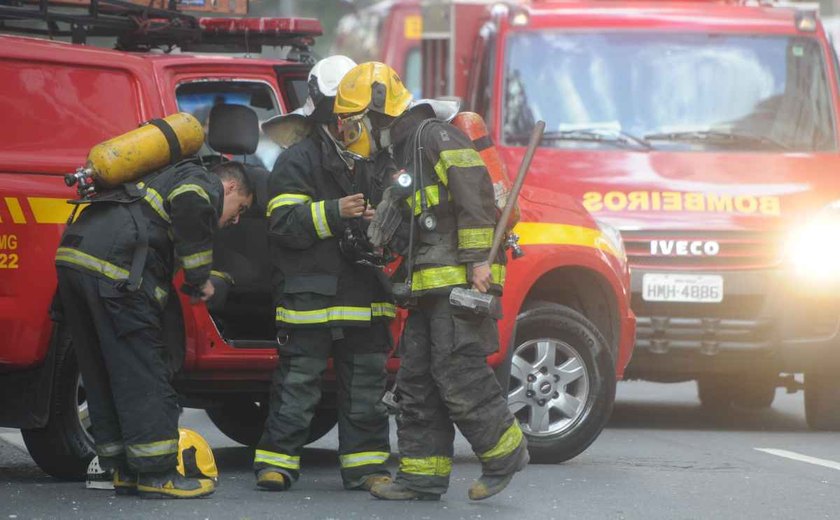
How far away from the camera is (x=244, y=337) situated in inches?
311

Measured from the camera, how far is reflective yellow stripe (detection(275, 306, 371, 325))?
283 inches

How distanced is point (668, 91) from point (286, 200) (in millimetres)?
4323

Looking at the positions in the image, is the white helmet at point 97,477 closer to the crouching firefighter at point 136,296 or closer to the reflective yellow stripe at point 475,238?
the crouching firefighter at point 136,296

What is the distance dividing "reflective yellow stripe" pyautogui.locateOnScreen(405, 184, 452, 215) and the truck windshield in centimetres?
374

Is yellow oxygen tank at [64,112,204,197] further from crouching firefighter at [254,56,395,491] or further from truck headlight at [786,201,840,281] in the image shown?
truck headlight at [786,201,840,281]

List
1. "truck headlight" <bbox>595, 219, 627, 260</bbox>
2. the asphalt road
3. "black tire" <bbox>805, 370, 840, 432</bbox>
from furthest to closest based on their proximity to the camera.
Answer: "black tire" <bbox>805, 370, 840, 432</bbox> → "truck headlight" <bbox>595, 219, 627, 260</bbox> → the asphalt road

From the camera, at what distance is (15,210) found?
707 cm

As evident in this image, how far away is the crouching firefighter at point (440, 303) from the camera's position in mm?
6902

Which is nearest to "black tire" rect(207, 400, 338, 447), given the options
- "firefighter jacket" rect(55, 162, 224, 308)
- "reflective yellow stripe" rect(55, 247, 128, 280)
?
"firefighter jacket" rect(55, 162, 224, 308)

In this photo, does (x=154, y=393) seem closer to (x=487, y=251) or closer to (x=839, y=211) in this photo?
(x=487, y=251)

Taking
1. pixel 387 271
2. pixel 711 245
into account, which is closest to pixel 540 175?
pixel 711 245

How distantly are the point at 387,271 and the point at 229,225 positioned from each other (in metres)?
0.76

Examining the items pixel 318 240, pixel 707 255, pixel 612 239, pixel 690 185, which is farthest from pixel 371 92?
pixel 690 185

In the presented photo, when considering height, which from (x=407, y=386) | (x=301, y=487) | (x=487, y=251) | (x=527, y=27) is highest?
(x=527, y=27)
